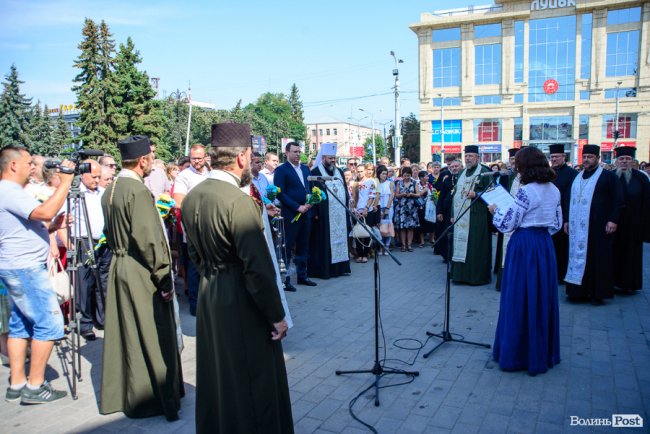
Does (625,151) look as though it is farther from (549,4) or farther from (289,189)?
(549,4)

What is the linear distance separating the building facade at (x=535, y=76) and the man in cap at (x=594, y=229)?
44880 millimetres

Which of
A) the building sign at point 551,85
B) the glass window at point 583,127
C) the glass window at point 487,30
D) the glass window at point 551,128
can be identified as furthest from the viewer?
the glass window at point 487,30

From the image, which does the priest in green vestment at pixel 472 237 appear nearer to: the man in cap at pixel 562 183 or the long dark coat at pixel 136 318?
the man in cap at pixel 562 183

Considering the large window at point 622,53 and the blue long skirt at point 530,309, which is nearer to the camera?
the blue long skirt at point 530,309

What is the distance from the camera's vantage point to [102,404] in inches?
152

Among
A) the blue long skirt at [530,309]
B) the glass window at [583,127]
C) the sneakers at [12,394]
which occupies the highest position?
the glass window at [583,127]

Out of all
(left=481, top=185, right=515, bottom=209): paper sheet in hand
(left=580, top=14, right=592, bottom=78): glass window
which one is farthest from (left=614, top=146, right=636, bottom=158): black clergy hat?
(left=580, top=14, right=592, bottom=78): glass window

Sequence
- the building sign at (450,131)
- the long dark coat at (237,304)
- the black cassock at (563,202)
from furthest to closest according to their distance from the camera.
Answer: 1. the building sign at (450,131)
2. the black cassock at (563,202)
3. the long dark coat at (237,304)

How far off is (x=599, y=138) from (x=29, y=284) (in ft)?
182

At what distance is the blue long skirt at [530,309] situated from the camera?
4.55 m

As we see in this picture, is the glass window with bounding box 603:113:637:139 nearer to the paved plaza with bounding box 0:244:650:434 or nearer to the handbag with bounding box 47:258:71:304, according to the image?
the paved plaza with bounding box 0:244:650:434

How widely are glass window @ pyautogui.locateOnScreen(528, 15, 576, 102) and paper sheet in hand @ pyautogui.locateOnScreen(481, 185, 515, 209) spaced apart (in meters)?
51.6

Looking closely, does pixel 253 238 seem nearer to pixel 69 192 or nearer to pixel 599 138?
pixel 69 192

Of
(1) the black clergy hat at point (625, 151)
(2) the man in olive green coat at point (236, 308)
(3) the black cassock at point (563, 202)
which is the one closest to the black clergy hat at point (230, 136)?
(2) the man in olive green coat at point (236, 308)
